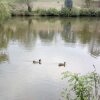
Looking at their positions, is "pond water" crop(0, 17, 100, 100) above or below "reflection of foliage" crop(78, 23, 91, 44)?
above

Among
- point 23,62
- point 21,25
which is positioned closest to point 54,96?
point 23,62

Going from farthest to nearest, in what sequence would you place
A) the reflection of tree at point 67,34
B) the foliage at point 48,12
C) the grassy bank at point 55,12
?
→ the foliage at point 48,12
the grassy bank at point 55,12
the reflection of tree at point 67,34

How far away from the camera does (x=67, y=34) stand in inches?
1291

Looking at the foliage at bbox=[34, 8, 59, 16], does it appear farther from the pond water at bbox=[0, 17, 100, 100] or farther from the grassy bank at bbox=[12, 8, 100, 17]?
the pond water at bbox=[0, 17, 100, 100]

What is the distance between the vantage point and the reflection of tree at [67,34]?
29.9m

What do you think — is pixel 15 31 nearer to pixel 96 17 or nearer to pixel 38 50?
pixel 38 50

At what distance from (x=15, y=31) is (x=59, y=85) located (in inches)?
714

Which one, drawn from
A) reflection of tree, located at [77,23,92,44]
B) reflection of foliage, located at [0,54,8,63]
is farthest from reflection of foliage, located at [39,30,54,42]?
reflection of foliage, located at [0,54,8,63]

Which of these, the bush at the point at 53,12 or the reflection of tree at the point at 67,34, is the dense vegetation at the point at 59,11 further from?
the reflection of tree at the point at 67,34

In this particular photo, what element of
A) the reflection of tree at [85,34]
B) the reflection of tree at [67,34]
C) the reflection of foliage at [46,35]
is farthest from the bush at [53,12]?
the reflection of foliage at [46,35]

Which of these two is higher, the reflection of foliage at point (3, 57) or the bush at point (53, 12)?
the reflection of foliage at point (3, 57)

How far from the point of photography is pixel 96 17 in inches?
1847

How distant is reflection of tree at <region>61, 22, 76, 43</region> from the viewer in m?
29.9

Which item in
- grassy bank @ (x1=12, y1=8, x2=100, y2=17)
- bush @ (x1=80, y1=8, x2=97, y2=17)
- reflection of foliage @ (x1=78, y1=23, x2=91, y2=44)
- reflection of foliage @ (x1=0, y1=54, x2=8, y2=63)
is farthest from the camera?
bush @ (x1=80, y1=8, x2=97, y2=17)
